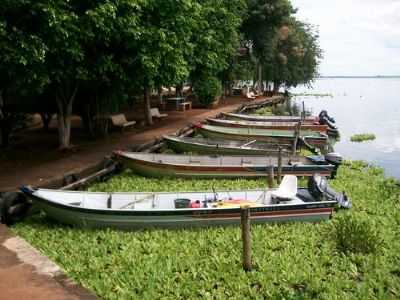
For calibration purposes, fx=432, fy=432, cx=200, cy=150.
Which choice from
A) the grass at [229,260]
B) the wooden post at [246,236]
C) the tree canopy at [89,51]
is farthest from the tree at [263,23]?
the wooden post at [246,236]

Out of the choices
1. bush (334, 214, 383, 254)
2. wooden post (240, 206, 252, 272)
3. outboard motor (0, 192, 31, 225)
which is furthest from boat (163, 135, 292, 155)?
wooden post (240, 206, 252, 272)

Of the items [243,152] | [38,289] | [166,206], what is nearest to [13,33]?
[166,206]

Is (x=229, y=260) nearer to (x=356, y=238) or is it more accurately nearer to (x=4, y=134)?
(x=356, y=238)

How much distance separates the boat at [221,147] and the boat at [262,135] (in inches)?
119

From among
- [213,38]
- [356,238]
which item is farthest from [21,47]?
[213,38]

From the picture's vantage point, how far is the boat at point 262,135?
76.4 feet

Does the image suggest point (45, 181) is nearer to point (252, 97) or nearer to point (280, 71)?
point (252, 97)

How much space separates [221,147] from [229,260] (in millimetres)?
10198

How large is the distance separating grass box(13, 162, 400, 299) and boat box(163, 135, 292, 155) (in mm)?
6996

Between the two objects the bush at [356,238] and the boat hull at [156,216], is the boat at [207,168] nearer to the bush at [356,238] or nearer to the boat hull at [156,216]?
the boat hull at [156,216]

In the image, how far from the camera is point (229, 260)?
29.8 feet

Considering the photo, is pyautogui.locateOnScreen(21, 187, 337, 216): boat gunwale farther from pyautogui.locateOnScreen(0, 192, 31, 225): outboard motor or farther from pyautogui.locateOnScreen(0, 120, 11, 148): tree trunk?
pyautogui.locateOnScreen(0, 120, 11, 148): tree trunk

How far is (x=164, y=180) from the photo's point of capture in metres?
15.8

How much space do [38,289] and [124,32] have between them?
389 inches
